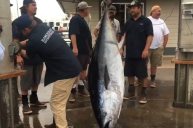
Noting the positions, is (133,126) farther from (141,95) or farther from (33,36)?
(33,36)

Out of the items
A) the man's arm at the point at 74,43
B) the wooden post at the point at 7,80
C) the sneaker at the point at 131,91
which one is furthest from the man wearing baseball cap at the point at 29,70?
the sneaker at the point at 131,91


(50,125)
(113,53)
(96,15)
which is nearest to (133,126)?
(50,125)

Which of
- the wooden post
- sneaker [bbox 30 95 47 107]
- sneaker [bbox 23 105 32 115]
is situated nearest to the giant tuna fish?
the wooden post

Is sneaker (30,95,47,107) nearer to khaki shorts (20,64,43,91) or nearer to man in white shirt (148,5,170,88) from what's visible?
khaki shorts (20,64,43,91)

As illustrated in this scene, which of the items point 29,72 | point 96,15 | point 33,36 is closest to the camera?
point 33,36

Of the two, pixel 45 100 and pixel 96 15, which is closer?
pixel 45 100

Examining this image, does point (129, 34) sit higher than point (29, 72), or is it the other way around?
point (129, 34)

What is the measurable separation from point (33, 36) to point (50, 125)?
1655mm

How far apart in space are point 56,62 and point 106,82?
Answer: 160cm

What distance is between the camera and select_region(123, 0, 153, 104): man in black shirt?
270 inches

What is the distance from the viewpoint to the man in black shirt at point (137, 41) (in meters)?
6.86

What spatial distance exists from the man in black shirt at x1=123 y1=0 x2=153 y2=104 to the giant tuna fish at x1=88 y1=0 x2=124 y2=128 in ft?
10.6

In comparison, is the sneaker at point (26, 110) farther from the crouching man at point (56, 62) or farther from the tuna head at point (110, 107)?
the tuna head at point (110, 107)

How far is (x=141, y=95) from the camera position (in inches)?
286
